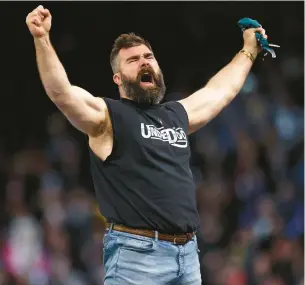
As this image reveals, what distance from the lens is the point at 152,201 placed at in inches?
151

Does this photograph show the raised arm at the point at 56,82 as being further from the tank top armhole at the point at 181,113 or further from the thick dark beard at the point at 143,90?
the tank top armhole at the point at 181,113

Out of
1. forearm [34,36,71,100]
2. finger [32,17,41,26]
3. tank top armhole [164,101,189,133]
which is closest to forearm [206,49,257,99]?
tank top armhole [164,101,189,133]

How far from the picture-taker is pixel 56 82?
3641 millimetres

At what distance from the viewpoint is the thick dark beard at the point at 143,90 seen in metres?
4.13

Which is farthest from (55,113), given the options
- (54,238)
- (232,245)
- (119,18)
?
(232,245)

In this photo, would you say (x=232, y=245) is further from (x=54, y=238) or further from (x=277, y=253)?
(x=54, y=238)

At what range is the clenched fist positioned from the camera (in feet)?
11.8

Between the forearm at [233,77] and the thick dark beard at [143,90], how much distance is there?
56 cm

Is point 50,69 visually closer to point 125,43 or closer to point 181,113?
point 125,43

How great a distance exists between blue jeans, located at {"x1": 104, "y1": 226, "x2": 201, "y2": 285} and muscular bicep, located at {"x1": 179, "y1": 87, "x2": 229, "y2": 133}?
0.87 metres

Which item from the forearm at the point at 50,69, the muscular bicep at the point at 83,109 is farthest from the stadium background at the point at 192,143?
the forearm at the point at 50,69

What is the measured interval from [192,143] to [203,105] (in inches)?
171

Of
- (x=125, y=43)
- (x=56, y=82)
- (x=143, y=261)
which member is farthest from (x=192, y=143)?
(x=56, y=82)

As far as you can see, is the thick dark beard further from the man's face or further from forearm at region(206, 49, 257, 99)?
forearm at region(206, 49, 257, 99)
